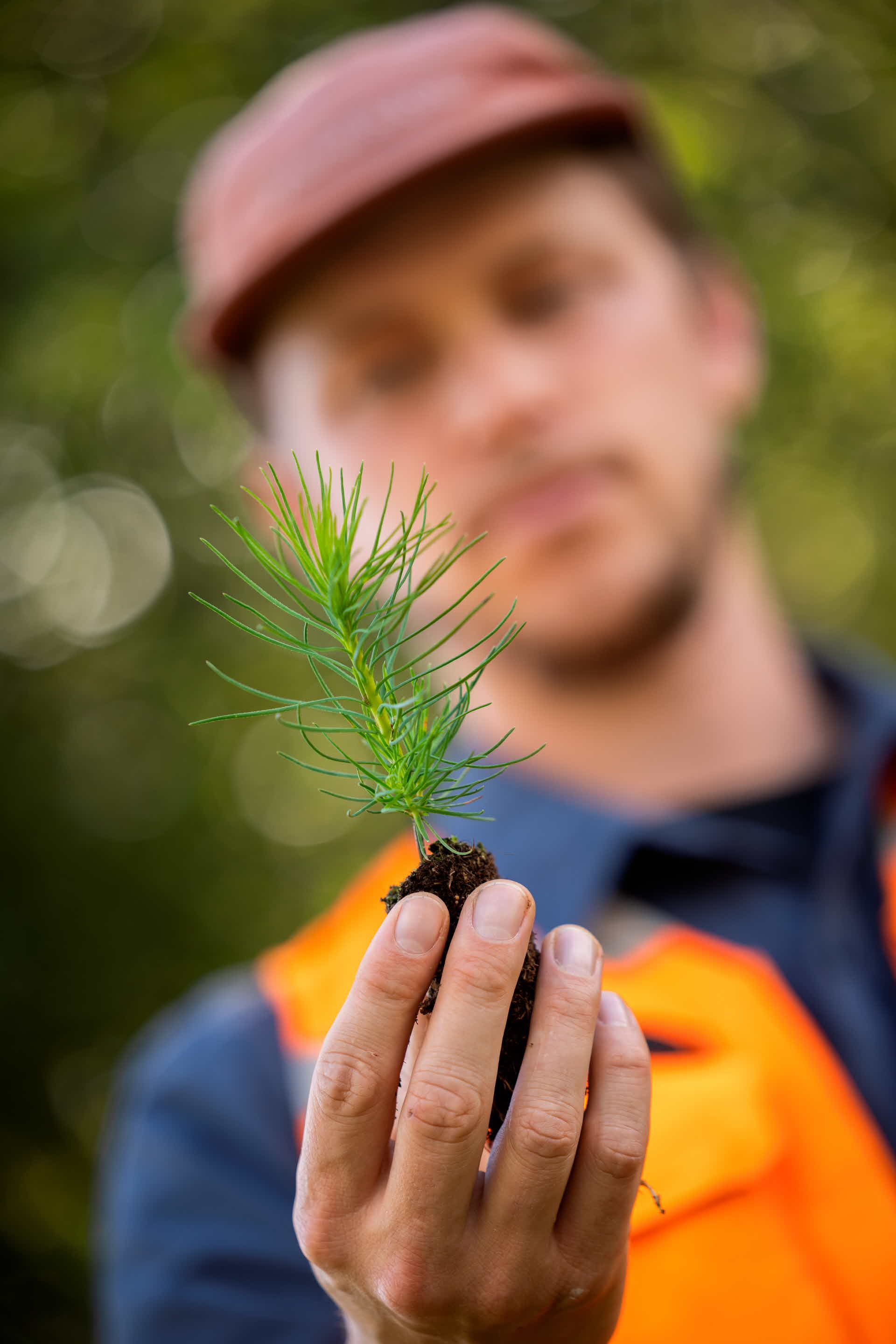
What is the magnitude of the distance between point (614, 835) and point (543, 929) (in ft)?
0.89

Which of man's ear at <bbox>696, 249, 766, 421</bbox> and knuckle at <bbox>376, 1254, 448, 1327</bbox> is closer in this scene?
knuckle at <bbox>376, 1254, 448, 1327</bbox>

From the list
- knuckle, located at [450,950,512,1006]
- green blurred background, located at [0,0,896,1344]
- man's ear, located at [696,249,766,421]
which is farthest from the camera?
green blurred background, located at [0,0,896,1344]

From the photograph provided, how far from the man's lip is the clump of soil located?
4.35 feet

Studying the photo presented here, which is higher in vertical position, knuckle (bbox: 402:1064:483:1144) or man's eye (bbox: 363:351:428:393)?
man's eye (bbox: 363:351:428:393)

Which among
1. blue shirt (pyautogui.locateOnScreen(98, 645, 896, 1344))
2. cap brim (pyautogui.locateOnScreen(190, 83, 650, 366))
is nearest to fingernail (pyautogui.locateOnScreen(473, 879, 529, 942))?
blue shirt (pyautogui.locateOnScreen(98, 645, 896, 1344))

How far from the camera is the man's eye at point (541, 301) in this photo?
2.19m

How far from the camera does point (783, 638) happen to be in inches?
112

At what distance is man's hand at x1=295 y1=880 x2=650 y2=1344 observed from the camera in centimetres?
72

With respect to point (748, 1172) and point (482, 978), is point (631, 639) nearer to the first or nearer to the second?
point (748, 1172)

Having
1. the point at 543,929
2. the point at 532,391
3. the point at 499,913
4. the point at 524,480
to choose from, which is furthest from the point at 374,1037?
the point at 532,391

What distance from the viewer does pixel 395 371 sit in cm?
221

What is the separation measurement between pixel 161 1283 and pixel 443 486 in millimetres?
1757

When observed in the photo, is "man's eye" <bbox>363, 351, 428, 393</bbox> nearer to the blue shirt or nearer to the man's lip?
the man's lip

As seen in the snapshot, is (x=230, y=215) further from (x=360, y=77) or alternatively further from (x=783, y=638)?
(x=783, y=638)
